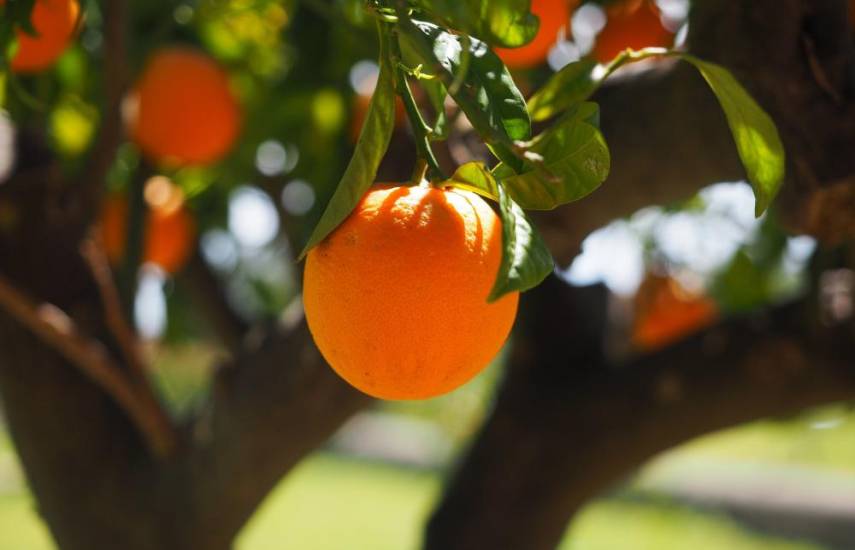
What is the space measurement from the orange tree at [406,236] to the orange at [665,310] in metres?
0.08

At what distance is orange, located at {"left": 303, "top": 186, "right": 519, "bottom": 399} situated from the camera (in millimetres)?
493

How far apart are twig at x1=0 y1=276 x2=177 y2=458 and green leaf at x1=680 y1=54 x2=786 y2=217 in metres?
0.73

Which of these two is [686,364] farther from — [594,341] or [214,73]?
[214,73]

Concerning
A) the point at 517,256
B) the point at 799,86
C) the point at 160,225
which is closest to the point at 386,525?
the point at 160,225

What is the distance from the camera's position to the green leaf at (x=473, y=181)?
50 centimetres

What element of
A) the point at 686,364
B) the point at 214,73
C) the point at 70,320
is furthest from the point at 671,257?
the point at 70,320

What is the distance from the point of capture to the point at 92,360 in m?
1.04

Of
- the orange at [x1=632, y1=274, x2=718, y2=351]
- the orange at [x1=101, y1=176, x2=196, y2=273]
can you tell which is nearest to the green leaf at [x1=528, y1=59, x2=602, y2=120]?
the orange at [x1=101, y1=176, x2=196, y2=273]

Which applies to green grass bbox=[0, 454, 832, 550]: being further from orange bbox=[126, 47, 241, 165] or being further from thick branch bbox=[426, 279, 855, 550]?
orange bbox=[126, 47, 241, 165]

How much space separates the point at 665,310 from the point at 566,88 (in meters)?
1.36

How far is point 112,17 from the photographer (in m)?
1.01

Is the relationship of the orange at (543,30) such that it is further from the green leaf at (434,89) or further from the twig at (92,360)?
the twig at (92,360)

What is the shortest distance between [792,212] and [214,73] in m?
0.83

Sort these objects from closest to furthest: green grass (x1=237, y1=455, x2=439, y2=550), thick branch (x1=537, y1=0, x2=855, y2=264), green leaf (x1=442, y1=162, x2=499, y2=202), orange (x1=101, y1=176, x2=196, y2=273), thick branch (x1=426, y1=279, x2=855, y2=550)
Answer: green leaf (x1=442, y1=162, x2=499, y2=202) < thick branch (x1=537, y1=0, x2=855, y2=264) < thick branch (x1=426, y1=279, x2=855, y2=550) < orange (x1=101, y1=176, x2=196, y2=273) < green grass (x1=237, y1=455, x2=439, y2=550)
